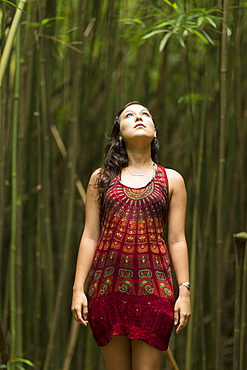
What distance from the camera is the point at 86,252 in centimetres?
113

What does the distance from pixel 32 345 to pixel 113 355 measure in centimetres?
104

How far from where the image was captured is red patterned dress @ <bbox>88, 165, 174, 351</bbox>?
1.03m

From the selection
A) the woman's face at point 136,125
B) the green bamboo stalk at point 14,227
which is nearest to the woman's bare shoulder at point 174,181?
the woman's face at point 136,125

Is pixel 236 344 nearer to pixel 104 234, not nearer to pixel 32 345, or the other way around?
pixel 104 234

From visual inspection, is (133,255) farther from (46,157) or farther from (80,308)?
(46,157)

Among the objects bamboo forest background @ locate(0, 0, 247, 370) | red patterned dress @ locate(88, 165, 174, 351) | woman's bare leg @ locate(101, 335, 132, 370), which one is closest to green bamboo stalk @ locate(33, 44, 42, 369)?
bamboo forest background @ locate(0, 0, 247, 370)

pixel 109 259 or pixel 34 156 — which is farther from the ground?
pixel 34 156

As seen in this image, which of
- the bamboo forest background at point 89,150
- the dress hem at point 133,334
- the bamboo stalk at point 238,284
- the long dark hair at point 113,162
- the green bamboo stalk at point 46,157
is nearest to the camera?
the dress hem at point 133,334

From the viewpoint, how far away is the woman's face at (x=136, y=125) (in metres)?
1.10

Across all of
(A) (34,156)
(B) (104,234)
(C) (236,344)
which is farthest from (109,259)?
(A) (34,156)

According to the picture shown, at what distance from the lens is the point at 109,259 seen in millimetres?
1062

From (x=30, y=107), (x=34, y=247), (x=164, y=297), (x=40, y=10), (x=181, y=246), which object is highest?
(x=40, y=10)

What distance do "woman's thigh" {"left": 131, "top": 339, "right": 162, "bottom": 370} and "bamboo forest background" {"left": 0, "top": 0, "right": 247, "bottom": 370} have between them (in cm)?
46

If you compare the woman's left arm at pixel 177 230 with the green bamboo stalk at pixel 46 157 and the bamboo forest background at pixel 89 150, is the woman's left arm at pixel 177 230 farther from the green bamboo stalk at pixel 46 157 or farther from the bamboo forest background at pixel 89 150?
the green bamboo stalk at pixel 46 157
